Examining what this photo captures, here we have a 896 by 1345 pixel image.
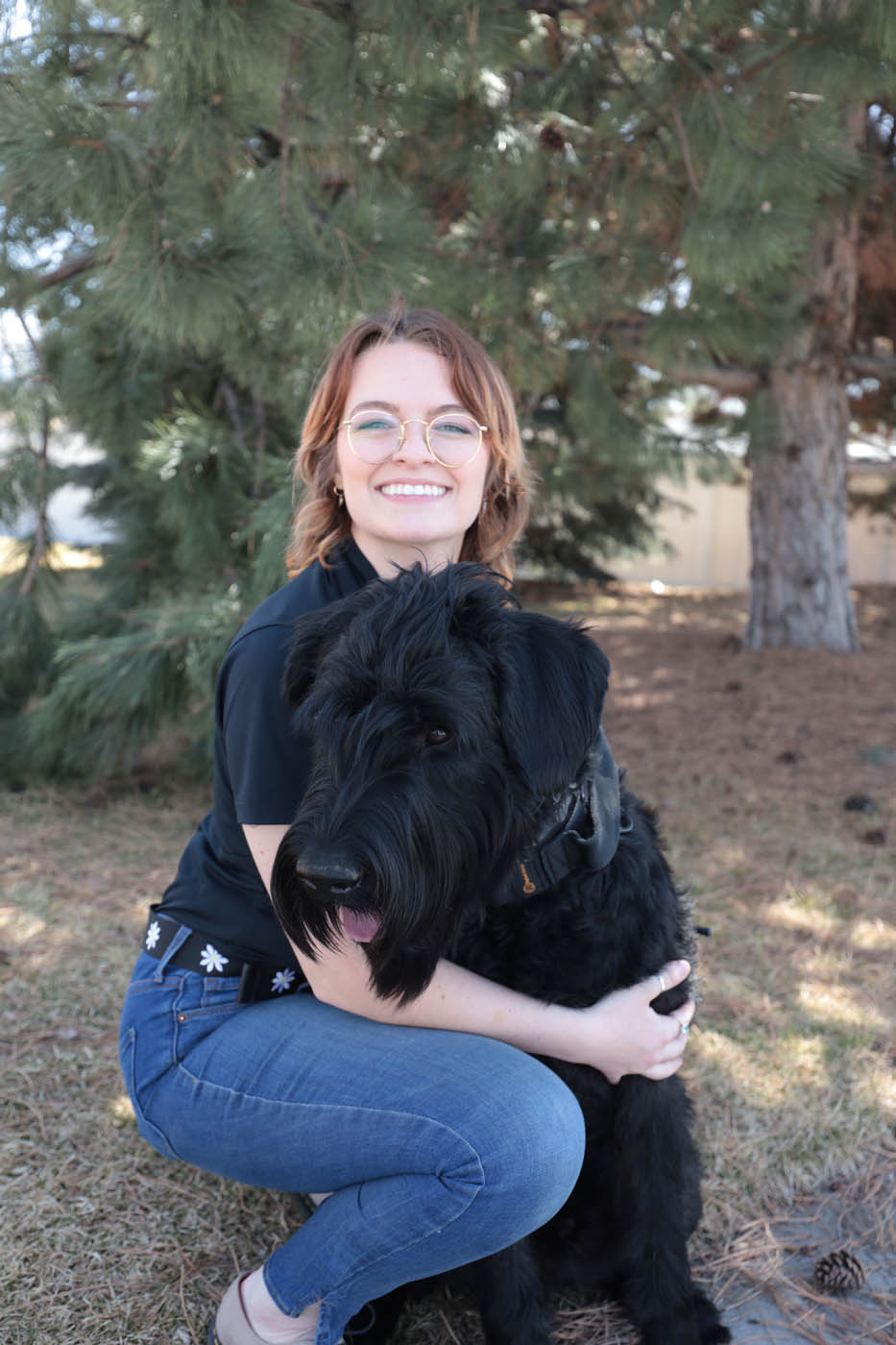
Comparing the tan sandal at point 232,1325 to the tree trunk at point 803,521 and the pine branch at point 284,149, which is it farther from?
the tree trunk at point 803,521

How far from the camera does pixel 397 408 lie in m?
2.07

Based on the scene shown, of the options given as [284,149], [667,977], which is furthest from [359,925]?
[284,149]

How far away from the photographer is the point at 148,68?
275 centimetres

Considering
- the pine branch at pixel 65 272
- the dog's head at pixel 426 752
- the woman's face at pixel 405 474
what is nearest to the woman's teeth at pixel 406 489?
the woman's face at pixel 405 474

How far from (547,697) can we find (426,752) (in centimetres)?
21

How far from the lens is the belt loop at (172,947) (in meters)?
2.00

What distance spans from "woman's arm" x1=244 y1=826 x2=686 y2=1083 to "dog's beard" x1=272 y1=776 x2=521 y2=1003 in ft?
0.17

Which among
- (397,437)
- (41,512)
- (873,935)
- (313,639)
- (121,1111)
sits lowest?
(121,1111)

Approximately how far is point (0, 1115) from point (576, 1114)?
5.47ft

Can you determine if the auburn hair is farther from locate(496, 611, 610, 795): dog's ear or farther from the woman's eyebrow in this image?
locate(496, 611, 610, 795): dog's ear

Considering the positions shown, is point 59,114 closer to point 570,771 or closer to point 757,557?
point 570,771

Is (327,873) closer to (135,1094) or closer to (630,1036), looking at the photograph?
(630,1036)

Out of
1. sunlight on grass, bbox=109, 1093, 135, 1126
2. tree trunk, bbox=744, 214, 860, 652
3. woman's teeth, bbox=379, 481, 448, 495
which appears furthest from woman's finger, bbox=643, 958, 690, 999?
tree trunk, bbox=744, 214, 860, 652

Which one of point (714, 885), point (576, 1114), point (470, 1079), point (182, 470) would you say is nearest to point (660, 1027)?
point (576, 1114)
